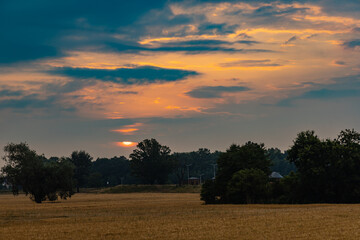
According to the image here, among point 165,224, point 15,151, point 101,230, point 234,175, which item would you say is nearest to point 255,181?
point 234,175

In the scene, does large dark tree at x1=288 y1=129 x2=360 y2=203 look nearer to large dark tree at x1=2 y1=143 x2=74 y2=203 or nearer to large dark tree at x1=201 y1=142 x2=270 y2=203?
large dark tree at x1=201 y1=142 x2=270 y2=203

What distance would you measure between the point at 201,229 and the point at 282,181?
2024 inches

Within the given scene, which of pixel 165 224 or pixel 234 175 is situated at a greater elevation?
pixel 234 175

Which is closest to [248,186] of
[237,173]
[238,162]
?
[237,173]

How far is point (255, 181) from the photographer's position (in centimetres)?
8888

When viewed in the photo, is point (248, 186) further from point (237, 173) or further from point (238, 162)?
point (238, 162)

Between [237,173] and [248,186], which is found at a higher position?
[237,173]

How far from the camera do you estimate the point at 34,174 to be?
114312mm

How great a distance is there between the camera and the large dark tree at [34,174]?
4513 inches

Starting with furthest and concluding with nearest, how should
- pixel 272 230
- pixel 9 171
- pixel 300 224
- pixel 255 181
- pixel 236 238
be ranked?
pixel 9 171 < pixel 255 181 < pixel 300 224 < pixel 272 230 < pixel 236 238

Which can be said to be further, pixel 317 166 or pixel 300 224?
pixel 317 166

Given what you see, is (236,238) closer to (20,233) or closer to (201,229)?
(201,229)

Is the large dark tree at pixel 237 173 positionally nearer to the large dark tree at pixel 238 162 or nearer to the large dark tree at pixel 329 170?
the large dark tree at pixel 238 162

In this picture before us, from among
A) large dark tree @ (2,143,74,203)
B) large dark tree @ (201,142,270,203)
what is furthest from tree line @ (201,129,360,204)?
large dark tree @ (2,143,74,203)
